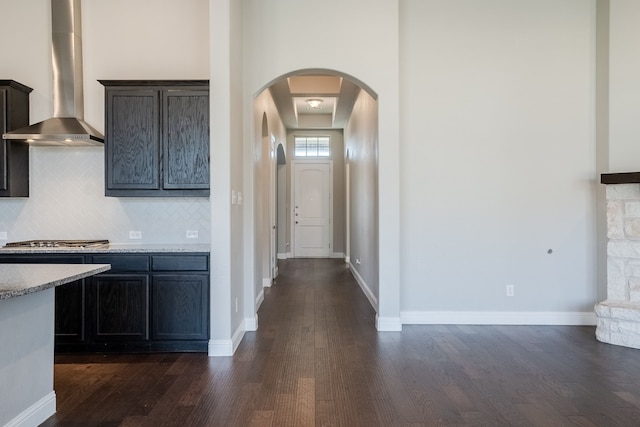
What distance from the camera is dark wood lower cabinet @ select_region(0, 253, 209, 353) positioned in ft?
11.0

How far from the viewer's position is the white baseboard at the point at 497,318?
13.9 ft

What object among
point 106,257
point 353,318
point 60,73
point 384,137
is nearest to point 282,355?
point 353,318

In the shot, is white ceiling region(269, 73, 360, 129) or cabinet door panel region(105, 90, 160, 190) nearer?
cabinet door panel region(105, 90, 160, 190)

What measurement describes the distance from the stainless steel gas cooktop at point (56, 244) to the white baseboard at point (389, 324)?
2.87 metres

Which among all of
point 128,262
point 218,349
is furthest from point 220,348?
point 128,262

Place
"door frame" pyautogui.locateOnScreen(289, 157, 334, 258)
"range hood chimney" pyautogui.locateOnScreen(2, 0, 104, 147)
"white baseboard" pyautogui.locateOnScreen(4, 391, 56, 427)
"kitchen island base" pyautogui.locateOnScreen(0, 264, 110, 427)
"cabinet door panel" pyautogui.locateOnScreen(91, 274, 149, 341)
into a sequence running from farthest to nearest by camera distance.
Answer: "door frame" pyautogui.locateOnScreen(289, 157, 334, 258)
"range hood chimney" pyautogui.locateOnScreen(2, 0, 104, 147)
"cabinet door panel" pyautogui.locateOnScreen(91, 274, 149, 341)
"white baseboard" pyautogui.locateOnScreen(4, 391, 56, 427)
"kitchen island base" pyautogui.locateOnScreen(0, 264, 110, 427)

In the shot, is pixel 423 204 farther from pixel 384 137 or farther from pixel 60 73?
pixel 60 73

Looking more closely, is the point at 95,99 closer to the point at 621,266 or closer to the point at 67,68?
Answer: the point at 67,68

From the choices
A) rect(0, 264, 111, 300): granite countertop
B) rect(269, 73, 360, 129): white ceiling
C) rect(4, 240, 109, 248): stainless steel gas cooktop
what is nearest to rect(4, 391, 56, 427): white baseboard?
rect(0, 264, 111, 300): granite countertop

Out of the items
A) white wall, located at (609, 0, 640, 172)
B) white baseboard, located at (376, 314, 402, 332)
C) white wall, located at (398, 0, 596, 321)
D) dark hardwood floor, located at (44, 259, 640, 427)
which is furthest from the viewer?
white wall, located at (398, 0, 596, 321)

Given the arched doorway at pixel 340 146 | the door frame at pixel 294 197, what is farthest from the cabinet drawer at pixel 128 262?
the door frame at pixel 294 197

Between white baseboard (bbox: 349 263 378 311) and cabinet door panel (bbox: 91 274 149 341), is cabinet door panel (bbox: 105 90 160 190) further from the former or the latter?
white baseboard (bbox: 349 263 378 311)

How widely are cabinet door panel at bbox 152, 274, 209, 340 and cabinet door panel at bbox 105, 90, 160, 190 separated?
925mm

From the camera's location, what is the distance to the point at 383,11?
4.04 meters
